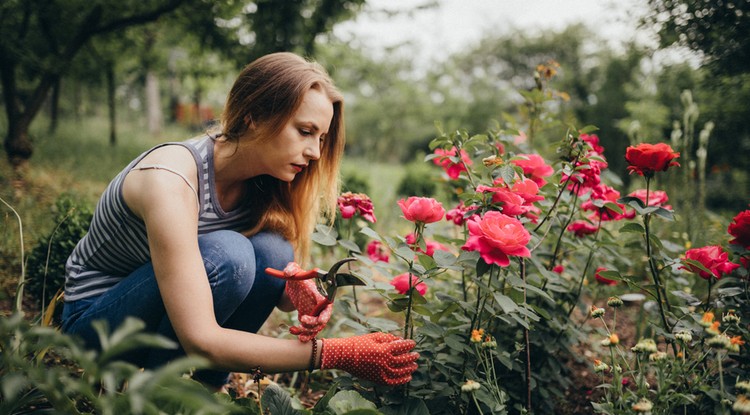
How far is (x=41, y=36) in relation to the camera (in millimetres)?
4945

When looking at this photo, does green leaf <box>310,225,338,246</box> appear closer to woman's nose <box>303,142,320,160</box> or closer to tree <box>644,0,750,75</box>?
woman's nose <box>303,142,320,160</box>

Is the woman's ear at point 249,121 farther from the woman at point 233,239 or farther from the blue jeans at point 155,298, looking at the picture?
the blue jeans at point 155,298

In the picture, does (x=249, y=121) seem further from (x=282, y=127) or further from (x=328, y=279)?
(x=328, y=279)

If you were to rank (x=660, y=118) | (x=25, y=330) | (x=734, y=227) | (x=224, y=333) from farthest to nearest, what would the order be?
(x=660, y=118), (x=734, y=227), (x=224, y=333), (x=25, y=330)

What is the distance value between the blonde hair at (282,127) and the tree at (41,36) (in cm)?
359

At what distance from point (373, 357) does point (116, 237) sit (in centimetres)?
83

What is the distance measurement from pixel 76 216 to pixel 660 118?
6444 mm

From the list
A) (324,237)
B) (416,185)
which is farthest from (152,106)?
(324,237)

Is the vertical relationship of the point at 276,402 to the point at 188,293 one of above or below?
below

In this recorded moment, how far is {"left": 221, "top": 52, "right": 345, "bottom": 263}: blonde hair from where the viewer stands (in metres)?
1.34

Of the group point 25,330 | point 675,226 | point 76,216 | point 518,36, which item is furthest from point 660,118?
point 518,36

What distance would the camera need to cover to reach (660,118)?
19.4 feet

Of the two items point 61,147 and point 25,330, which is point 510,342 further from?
point 61,147

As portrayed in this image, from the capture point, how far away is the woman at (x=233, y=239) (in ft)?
3.62
